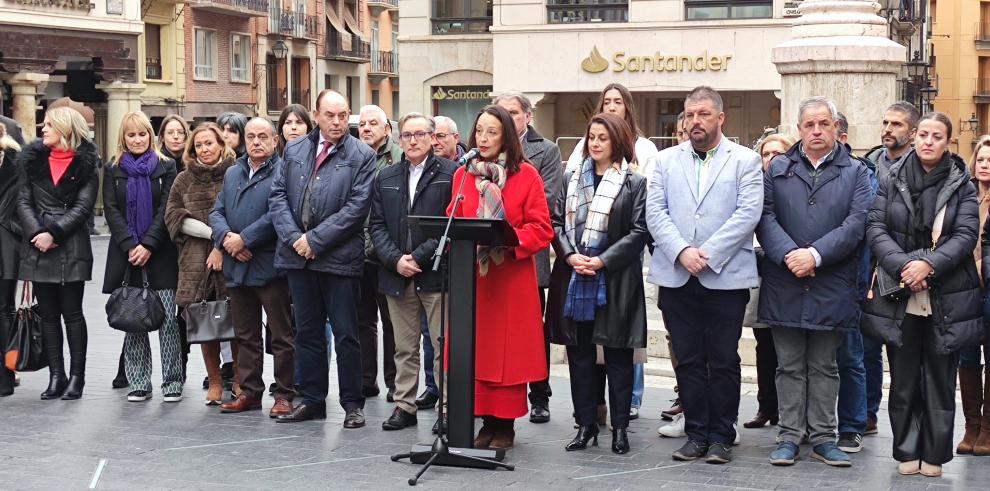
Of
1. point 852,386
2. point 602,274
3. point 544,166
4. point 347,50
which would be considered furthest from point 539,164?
point 347,50

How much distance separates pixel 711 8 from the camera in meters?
30.8

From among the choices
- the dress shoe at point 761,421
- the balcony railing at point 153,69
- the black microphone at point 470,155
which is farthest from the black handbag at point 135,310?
the balcony railing at point 153,69

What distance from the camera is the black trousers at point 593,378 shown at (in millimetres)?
7879

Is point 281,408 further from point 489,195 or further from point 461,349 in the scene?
point 489,195

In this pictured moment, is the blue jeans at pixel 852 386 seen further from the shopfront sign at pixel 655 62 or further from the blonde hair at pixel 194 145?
the shopfront sign at pixel 655 62

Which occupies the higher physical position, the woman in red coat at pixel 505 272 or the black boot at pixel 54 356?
the woman in red coat at pixel 505 272

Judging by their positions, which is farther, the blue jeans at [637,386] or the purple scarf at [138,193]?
the purple scarf at [138,193]

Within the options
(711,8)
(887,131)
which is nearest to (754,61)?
(711,8)

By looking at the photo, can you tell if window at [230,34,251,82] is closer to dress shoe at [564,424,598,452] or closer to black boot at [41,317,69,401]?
black boot at [41,317,69,401]

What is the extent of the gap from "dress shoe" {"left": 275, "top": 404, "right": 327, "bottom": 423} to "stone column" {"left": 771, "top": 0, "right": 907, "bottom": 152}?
15.9ft

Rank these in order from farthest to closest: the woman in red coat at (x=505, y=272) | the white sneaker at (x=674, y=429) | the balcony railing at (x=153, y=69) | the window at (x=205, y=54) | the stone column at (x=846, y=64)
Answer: the window at (x=205, y=54)
the balcony railing at (x=153, y=69)
the stone column at (x=846, y=64)
the white sneaker at (x=674, y=429)
the woman in red coat at (x=505, y=272)

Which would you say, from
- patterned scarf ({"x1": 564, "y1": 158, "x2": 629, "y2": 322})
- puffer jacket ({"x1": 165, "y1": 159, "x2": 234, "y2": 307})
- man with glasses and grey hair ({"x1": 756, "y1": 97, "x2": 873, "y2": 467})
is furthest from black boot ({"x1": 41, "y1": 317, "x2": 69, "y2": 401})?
man with glasses and grey hair ({"x1": 756, "y1": 97, "x2": 873, "y2": 467})

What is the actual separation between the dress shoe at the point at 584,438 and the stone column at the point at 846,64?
4.47m

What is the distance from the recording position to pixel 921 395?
736cm
